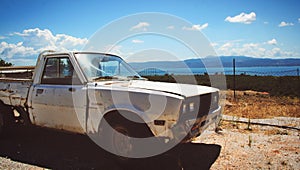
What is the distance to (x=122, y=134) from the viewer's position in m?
3.77

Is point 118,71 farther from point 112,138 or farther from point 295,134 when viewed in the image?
point 295,134

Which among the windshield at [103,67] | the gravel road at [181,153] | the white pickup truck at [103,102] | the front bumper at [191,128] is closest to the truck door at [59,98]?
the white pickup truck at [103,102]

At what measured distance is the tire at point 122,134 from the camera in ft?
12.1

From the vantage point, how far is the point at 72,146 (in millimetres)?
5086

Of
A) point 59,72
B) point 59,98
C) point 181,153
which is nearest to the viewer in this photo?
point 59,98

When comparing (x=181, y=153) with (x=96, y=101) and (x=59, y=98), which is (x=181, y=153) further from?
(x=59, y=98)

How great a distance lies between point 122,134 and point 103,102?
0.55 metres

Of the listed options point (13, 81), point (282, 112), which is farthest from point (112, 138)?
point (282, 112)

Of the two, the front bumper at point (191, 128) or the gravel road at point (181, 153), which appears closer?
the front bumper at point (191, 128)

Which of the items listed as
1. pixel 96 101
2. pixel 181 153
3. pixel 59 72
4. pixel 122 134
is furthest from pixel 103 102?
pixel 181 153

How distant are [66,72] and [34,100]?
804mm

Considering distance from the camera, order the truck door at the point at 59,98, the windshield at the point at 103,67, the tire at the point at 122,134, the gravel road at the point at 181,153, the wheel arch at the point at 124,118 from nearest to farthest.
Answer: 1. the wheel arch at the point at 124,118
2. the tire at the point at 122,134
3. the gravel road at the point at 181,153
4. the truck door at the point at 59,98
5. the windshield at the point at 103,67

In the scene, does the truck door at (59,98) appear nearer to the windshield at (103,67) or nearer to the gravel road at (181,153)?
the windshield at (103,67)

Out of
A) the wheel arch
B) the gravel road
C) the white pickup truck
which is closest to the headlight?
the white pickup truck
